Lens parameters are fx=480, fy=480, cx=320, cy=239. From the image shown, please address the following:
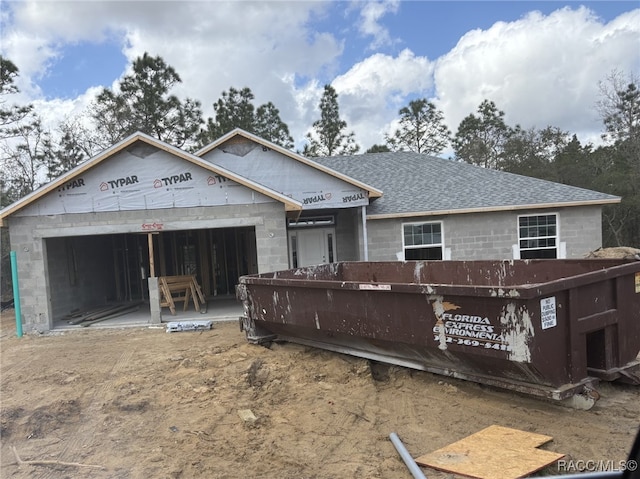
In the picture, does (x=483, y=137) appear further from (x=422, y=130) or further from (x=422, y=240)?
(x=422, y=240)

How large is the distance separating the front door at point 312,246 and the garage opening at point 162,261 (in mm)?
1550

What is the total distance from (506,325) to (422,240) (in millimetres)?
10809

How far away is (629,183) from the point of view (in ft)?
90.5

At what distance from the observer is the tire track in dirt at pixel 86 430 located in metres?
4.61

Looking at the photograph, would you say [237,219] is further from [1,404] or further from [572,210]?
[572,210]

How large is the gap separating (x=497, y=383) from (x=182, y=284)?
10.7m

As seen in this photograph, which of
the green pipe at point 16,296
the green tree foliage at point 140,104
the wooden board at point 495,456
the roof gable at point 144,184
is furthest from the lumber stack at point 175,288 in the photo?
the green tree foliage at point 140,104

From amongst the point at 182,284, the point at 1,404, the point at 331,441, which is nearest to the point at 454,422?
the point at 331,441

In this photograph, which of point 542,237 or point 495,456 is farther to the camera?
point 542,237

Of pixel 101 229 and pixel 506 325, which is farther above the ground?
pixel 101 229

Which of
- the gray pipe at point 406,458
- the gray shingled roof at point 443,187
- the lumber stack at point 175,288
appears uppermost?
the gray shingled roof at point 443,187

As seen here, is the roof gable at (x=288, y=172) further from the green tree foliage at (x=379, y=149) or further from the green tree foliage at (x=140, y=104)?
the green tree foliage at (x=379, y=149)

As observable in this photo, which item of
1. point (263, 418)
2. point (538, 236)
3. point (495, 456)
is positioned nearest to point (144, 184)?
point (263, 418)

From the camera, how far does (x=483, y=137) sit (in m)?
41.7
